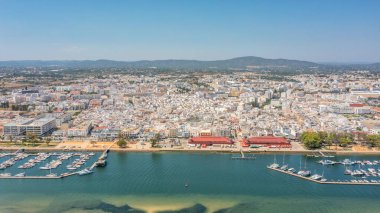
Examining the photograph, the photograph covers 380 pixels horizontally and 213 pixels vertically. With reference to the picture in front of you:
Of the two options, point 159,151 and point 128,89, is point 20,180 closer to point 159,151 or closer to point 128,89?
point 159,151

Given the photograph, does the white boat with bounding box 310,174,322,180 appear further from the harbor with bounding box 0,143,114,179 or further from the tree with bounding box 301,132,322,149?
the harbor with bounding box 0,143,114,179

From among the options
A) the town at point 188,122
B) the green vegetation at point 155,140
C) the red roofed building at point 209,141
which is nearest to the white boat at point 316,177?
the town at point 188,122

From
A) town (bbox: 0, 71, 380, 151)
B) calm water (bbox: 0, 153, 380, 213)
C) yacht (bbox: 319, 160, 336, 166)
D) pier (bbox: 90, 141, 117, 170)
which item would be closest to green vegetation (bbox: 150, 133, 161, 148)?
town (bbox: 0, 71, 380, 151)

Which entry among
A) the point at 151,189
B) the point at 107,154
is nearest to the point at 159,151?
the point at 107,154

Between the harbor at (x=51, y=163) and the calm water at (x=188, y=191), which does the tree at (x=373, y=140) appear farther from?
the harbor at (x=51, y=163)

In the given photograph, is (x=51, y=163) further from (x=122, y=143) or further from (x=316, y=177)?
(x=316, y=177)

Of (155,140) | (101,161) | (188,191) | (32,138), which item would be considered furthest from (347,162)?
(32,138)
